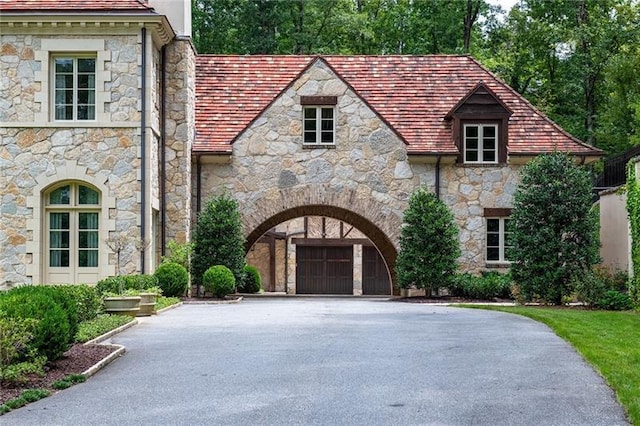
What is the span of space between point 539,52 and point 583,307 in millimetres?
21915

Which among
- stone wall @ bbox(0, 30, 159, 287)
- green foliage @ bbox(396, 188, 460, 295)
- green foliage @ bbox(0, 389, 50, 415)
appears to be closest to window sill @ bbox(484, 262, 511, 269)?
green foliage @ bbox(396, 188, 460, 295)

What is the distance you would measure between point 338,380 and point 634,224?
11.5m

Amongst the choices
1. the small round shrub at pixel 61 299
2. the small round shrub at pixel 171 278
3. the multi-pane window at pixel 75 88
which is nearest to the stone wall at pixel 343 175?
the small round shrub at pixel 171 278

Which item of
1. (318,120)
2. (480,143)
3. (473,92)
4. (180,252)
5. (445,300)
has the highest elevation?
(473,92)

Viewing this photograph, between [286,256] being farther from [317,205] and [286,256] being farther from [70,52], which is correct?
[70,52]

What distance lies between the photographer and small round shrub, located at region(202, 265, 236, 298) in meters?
22.9

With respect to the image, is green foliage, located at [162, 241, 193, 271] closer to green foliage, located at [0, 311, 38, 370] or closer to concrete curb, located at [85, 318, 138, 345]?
concrete curb, located at [85, 318, 138, 345]

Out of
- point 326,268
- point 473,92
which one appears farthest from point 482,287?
point 326,268

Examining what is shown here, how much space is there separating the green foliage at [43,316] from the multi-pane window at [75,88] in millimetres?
11686

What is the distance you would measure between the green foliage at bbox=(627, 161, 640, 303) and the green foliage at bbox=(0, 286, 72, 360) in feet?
39.9

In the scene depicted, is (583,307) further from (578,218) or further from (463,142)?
(463,142)

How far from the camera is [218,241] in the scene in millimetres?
24281

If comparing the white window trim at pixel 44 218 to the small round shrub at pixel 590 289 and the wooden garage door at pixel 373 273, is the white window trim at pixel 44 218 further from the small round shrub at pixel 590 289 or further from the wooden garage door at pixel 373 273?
the wooden garage door at pixel 373 273

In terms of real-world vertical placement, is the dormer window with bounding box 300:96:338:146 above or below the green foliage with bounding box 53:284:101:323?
above
